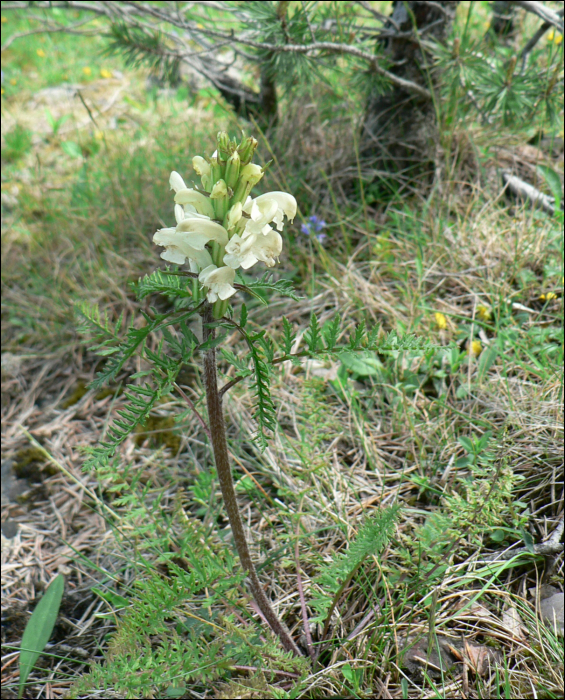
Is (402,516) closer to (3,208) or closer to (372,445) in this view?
(372,445)

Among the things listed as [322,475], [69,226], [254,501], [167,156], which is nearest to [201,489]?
[254,501]

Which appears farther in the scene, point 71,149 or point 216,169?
point 71,149

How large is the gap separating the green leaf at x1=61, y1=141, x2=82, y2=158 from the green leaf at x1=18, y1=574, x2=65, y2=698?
11.8ft

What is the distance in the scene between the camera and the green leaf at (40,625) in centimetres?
165

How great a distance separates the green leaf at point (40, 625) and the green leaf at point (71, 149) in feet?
11.8

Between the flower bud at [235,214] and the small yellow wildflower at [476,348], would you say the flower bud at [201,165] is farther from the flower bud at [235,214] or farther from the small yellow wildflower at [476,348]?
the small yellow wildflower at [476,348]

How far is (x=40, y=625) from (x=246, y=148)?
171cm

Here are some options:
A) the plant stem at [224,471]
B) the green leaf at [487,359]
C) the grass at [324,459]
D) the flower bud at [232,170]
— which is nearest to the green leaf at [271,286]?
the plant stem at [224,471]

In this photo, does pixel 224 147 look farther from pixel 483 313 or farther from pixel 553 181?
pixel 553 181

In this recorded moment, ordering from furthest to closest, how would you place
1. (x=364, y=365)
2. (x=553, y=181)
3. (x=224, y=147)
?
1. (x=553, y=181)
2. (x=364, y=365)
3. (x=224, y=147)

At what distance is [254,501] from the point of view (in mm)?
1855

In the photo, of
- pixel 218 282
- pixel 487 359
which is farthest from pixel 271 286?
pixel 487 359

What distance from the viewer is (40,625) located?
1766 millimetres

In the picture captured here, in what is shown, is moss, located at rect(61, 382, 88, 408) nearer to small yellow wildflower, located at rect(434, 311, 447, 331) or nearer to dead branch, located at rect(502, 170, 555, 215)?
small yellow wildflower, located at rect(434, 311, 447, 331)
